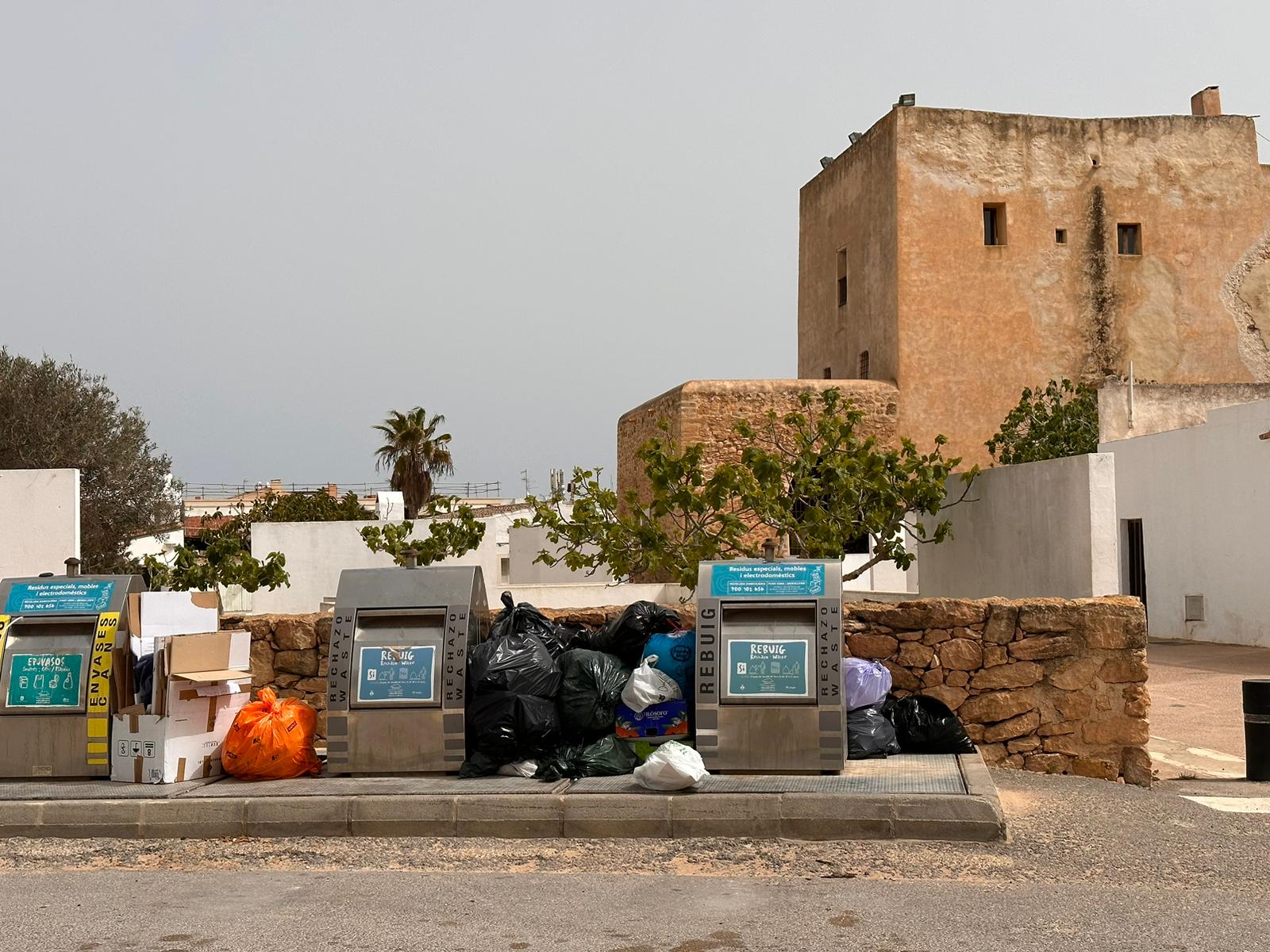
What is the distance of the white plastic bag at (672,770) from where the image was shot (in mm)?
6992

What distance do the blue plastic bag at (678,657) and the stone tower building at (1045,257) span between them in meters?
19.0

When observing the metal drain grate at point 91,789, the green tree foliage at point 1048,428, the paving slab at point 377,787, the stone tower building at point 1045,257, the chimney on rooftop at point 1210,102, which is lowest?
the metal drain grate at point 91,789

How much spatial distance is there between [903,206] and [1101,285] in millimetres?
4605

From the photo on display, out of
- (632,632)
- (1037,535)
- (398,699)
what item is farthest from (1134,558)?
(398,699)

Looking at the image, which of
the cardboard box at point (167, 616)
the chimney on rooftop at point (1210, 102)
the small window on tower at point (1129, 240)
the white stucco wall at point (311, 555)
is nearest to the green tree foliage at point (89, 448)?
the white stucco wall at point (311, 555)

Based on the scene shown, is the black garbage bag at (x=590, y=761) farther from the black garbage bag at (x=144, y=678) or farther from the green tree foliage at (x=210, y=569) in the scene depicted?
the green tree foliage at (x=210, y=569)

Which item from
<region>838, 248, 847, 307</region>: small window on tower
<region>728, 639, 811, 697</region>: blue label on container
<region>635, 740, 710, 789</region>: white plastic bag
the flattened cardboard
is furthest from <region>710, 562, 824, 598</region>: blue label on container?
<region>838, 248, 847, 307</region>: small window on tower

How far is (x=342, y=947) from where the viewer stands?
5.11 metres

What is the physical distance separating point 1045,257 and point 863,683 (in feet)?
70.7

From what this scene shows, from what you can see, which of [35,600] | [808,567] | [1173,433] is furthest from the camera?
[1173,433]

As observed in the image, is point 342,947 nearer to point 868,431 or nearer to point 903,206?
point 868,431

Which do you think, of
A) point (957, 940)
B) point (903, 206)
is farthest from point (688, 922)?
point (903, 206)

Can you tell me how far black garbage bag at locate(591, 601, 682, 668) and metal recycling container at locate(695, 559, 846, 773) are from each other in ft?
2.55

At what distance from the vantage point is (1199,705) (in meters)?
13.9
